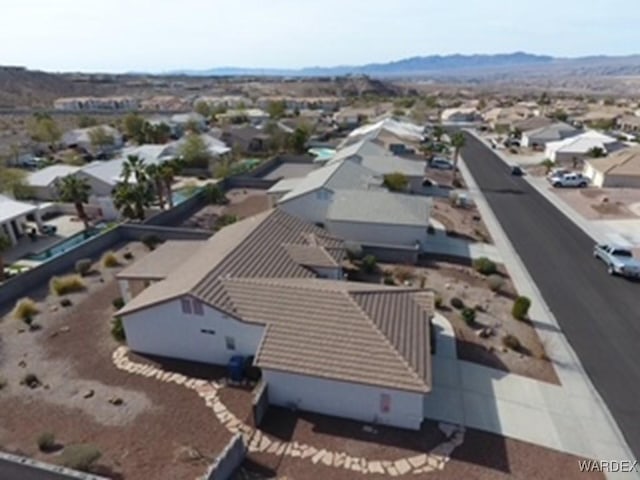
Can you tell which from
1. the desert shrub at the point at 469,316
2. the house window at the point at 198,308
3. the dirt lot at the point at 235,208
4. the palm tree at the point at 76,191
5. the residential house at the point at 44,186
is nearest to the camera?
the house window at the point at 198,308

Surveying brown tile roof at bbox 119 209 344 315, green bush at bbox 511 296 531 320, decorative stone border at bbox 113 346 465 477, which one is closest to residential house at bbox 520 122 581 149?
green bush at bbox 511 296 531 320

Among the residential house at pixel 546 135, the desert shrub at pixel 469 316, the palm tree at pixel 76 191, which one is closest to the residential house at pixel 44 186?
the palm tree at pixel 76 191

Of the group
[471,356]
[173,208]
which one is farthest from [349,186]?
[471,356]

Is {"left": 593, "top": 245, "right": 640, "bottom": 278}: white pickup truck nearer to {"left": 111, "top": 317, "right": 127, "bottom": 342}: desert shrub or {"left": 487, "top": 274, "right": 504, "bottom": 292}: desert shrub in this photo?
{"left": 487, "top": 274, "right": 504, "bottom": 292}: desert shrub

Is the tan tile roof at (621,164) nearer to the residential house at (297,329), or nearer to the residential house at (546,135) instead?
the residential house at (546,135)

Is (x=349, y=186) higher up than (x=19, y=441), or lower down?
higher up

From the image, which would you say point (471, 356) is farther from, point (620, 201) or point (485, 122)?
point (485, 122)
